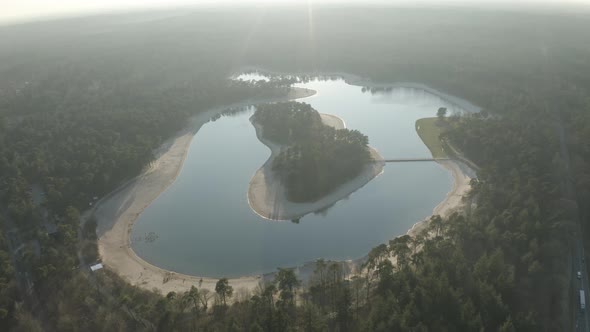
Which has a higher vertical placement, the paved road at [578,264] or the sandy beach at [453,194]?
the paved road at [578,264]

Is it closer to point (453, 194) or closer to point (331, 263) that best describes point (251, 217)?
point (331, 263)

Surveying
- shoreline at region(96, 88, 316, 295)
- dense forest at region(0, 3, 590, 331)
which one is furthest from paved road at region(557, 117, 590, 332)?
shoreline at region(96, 88, 316, 295)

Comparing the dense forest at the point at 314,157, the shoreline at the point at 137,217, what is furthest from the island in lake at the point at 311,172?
the shoreline at the point at 137,217

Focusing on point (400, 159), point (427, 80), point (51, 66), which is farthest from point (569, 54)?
point (51, 66)

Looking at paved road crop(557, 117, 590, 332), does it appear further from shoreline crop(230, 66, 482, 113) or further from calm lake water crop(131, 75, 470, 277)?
shoreline crop(230, 66, 482, 113)

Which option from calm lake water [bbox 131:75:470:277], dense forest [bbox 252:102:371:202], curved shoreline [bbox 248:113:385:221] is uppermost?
dense forest [bbox 252:102:371:202]

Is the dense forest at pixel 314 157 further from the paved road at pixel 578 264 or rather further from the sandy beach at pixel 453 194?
the paved road at pixel 578 264
